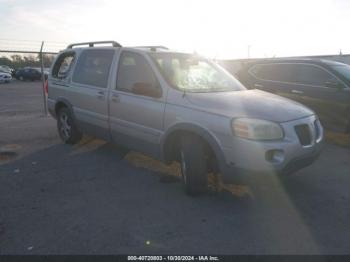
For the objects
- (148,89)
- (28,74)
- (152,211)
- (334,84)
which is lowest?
(152,211)

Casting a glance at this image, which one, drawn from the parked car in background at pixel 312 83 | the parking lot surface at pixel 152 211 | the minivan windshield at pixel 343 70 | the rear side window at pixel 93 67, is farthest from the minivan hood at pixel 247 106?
the minivan windshield at pixel 343 70

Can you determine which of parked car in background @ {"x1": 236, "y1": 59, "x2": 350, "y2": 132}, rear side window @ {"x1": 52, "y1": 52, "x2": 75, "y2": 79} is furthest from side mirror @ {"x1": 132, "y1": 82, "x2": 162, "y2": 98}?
parked car in background @ {"x1": 236, "y1": 59, "x2": 350, "y2": 132}

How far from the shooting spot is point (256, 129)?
3.74m

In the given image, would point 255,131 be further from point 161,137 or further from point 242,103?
point 161,137

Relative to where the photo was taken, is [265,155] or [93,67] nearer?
[265,155]

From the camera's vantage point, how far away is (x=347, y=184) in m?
4.77

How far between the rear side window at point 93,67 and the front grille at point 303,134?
2.96m

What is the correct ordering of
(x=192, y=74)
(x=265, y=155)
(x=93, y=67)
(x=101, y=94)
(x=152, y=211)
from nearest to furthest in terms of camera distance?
(x=265, y=155) < (x=152, y=211) < (x=192, y=74) < (x=101, y=94) < (x=93, y=67)

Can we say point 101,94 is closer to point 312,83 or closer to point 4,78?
point 312,83

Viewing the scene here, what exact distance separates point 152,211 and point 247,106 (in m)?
1.64

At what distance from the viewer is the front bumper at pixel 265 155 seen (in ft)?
12.1

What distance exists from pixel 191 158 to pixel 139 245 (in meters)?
1.28

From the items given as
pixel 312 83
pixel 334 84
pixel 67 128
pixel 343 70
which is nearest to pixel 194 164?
pixel 67 128

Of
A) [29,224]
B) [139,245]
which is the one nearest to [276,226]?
[139,245]
